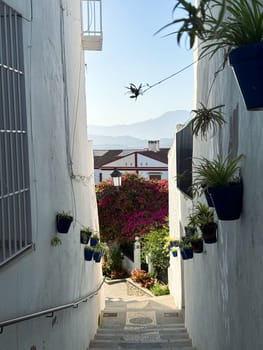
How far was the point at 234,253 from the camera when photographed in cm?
369

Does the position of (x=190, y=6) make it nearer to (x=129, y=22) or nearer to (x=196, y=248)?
(x=129, y=22)

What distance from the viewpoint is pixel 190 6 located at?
5.76 ft

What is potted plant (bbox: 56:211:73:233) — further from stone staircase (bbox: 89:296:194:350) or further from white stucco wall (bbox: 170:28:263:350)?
stone staircase (bbox: 89:296:194:350)

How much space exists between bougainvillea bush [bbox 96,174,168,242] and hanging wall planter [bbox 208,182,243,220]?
1206cm

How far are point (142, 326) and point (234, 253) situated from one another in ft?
21.8

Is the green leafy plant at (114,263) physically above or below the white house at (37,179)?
below

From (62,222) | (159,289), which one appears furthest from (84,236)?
(159,289)

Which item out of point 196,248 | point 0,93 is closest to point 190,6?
point 0,93

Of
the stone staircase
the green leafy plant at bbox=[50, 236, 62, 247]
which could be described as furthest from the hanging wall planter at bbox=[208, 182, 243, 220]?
the stone staircase

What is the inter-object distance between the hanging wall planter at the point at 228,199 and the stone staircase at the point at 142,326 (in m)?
4.44

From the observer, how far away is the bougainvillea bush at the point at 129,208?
1536 centimetres

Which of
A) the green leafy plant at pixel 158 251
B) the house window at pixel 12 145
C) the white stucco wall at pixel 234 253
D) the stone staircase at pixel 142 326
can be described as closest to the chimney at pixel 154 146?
the green leafy plant at pixel 158 251

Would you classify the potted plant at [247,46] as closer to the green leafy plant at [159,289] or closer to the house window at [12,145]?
the house window at [12,145]

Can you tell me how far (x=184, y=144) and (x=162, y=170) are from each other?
1697 centimetres
